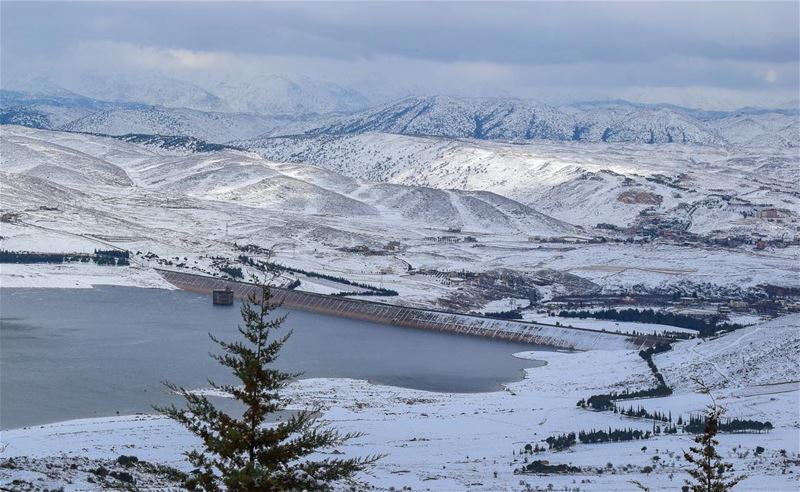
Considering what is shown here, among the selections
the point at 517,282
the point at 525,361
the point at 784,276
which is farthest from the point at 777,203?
the point at 525,361

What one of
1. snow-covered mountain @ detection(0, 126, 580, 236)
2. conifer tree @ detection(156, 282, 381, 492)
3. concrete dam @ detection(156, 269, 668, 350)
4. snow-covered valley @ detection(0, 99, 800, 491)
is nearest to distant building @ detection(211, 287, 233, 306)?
concrete dam @ detection(156, 269, 668, 350)

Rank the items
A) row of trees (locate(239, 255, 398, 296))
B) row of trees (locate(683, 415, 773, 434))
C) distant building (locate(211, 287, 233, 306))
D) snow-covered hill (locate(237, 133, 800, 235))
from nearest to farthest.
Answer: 1. row of trees (locate(683, 415, 773, 434))
2. distant building (locate(211, 287, 233, 306))
3. row of trees (locate(239, 255, 398, 296))
4. snow-covered hill (locate(237, 133, 800, 235))

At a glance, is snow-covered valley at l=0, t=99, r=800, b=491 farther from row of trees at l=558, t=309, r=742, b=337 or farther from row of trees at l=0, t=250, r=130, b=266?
row of trees at l=558, t=309, r=742, b=337

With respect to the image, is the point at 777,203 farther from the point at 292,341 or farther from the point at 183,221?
the point at 292,341

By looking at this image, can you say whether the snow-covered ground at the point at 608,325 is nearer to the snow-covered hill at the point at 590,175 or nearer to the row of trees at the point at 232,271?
the row of trees at the point at 232,271

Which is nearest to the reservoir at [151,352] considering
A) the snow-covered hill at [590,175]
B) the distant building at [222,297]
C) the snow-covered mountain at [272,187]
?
the distant building at [222,297]

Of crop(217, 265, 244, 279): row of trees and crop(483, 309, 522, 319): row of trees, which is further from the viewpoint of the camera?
crop(217, 265, 244, 279): row of trees
